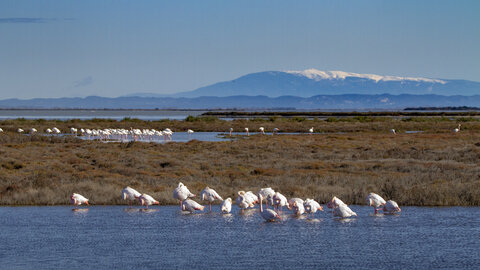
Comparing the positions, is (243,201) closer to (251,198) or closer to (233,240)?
(251,198)

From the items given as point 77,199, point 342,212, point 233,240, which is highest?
point 342,212

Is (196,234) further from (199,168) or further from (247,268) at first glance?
(199,168)

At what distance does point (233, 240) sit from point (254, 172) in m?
11.9

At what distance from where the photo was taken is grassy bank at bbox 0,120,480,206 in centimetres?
2058

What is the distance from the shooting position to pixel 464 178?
78.4 ft

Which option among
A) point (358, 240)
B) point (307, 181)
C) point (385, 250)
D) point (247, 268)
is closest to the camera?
point (247, 268)

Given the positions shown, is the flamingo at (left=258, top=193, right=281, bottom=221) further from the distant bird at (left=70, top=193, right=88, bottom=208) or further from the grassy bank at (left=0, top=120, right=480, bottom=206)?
the distant bird at (left=70, top=193, right=88, bottom=208)

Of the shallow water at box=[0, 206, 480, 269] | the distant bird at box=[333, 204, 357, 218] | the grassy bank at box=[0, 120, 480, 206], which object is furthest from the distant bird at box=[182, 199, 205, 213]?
the distant bird at box=[333, 204, 357, 218]

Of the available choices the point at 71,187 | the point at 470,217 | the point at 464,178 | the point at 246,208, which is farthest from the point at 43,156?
the point at 470,217

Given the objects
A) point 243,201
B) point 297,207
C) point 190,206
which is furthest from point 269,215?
point 190,206

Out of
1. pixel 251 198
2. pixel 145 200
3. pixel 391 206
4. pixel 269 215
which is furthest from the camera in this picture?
pixel 145 200

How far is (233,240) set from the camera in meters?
14.8

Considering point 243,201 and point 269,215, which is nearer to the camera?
point 269,215

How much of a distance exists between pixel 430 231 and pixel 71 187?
11069mm
